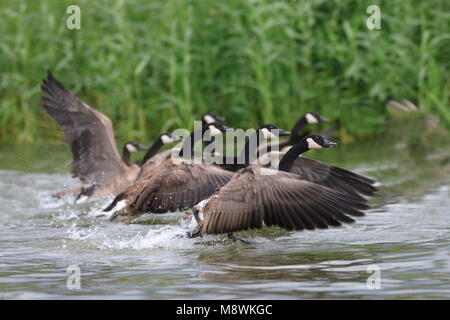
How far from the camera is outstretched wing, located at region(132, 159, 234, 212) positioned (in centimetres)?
975

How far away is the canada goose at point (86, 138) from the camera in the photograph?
38.7ft

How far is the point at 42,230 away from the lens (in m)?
9.50

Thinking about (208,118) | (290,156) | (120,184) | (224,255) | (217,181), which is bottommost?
(224,255)

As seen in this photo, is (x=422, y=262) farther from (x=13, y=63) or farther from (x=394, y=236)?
(x=13, y=63)

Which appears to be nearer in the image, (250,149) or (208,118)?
(250,149)

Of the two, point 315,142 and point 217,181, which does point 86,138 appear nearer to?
point 217,181

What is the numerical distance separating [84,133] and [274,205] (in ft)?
14.9

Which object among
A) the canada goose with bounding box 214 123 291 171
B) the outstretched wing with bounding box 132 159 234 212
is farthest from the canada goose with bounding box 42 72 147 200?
the outstretched wing with bounding box 132 159 234 212

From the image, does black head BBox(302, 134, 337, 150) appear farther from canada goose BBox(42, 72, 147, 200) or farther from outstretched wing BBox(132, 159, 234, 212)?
canada goose BBox(42, 72, 147, 200)

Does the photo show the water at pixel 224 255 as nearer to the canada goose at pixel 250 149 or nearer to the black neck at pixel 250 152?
the canada goose at pixel 250 149

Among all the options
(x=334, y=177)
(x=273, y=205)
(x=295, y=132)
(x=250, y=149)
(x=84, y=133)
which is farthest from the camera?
(x=295, y=132)

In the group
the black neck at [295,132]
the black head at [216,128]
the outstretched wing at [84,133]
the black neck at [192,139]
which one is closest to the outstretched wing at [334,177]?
the black head at [216,128]

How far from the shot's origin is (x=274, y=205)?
802cm

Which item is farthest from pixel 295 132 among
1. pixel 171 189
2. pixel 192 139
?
pixel 171 189
